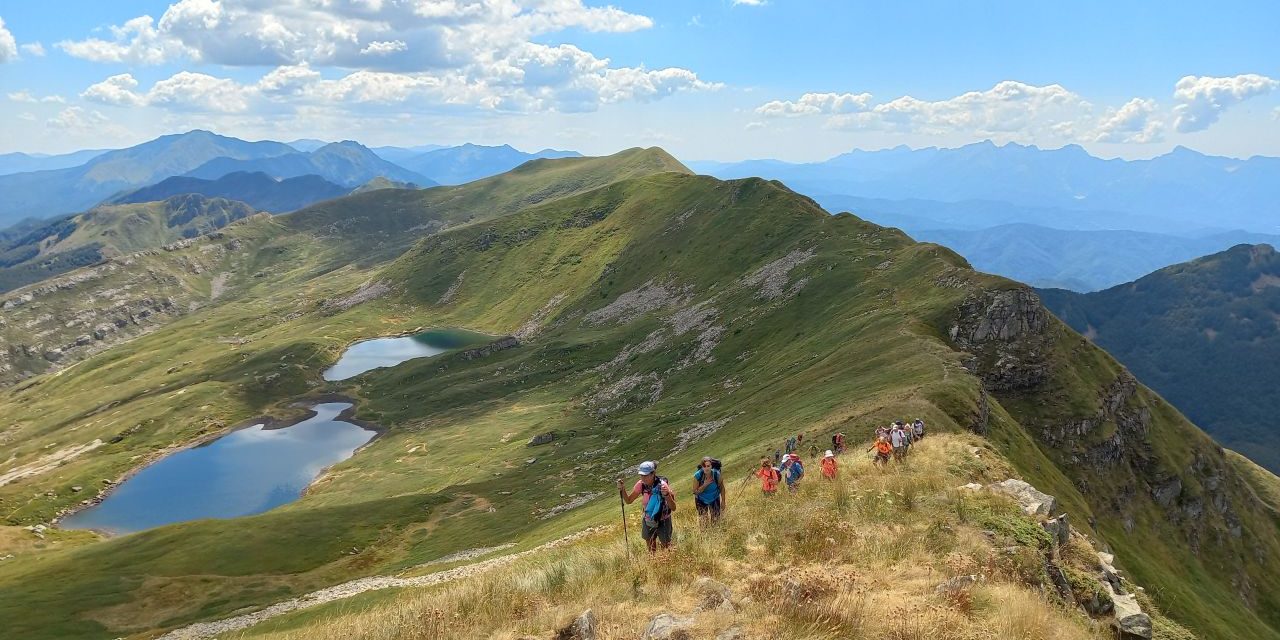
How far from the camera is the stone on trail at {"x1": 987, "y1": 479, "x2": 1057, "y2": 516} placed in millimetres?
22328

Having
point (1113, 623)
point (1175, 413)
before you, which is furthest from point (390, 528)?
point (1175, 413)

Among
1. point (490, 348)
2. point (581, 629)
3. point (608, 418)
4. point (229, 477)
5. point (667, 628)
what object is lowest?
point (229, 477)

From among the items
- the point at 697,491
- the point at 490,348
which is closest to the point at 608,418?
the point at 490,348

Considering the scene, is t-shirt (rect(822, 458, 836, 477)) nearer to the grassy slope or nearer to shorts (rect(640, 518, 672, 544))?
shorts (rect(640, 518, 672, 544))

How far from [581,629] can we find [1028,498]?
59.6ft

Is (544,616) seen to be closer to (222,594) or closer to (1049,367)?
(222,594)

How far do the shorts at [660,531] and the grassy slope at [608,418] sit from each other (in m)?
36.7

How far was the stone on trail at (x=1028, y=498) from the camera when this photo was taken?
2233 centimetres

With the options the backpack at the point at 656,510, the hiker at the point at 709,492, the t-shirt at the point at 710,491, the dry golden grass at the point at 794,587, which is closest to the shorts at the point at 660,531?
the backpack at the point at 656,510

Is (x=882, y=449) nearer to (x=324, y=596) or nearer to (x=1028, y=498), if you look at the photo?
(x=1028, y=498)

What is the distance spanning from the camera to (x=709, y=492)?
2158 cm

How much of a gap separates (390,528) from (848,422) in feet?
189

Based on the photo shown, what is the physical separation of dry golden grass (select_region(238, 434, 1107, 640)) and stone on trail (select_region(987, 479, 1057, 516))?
5.48ft

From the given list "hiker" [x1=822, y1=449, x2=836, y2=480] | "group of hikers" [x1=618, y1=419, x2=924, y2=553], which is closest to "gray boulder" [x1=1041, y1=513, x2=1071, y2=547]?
"group of hikers" [x1=618, y1=419, x2=924, y2=553]
